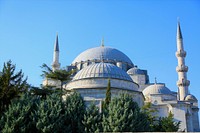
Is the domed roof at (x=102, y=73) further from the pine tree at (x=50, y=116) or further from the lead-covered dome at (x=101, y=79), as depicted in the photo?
the pine tree at (x=50, y=116)

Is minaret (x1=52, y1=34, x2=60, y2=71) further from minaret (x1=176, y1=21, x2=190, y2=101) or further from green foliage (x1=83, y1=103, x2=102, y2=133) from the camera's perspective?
green foliage (x1=83, y1=103, x2=102, y2=133)

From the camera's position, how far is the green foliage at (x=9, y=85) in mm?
12773

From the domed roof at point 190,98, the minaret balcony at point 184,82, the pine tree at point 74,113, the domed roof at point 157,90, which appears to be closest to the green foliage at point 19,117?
the pine tree at point 74,113

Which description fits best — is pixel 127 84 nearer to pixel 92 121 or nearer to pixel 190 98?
pixel 92 121

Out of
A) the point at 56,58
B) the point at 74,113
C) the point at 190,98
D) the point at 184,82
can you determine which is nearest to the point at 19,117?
the point at 74,113

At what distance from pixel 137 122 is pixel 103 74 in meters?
7.13

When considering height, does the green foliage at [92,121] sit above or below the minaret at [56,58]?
below

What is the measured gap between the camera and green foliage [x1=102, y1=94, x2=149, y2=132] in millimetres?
11594

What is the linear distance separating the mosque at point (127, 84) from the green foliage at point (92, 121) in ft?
9.46

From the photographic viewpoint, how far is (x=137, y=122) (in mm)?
12008

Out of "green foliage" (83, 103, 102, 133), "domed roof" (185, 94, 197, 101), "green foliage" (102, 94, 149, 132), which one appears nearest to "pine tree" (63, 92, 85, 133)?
"green foliage" (83, 103, 102, 133)

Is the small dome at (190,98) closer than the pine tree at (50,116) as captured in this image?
No

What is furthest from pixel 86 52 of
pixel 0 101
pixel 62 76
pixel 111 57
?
pixel 0 101

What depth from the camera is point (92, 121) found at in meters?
11.9
